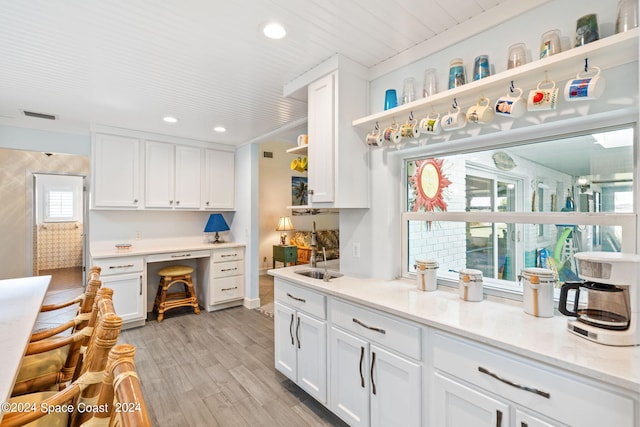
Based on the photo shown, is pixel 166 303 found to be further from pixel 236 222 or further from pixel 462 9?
pixel 462 9

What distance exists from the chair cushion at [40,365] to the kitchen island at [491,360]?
1.52 metres

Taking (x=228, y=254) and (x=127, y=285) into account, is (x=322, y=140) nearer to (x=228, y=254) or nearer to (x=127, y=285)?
(x=228, y=254)

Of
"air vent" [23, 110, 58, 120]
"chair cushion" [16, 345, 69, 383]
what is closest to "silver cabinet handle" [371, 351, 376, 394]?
"chair cushion" [16, 345, 69, 383]

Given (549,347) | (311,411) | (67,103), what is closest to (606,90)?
(549,347)

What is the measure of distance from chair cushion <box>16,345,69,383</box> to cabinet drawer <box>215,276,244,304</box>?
2.57 m

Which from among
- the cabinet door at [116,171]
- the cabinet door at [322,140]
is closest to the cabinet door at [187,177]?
the cabinet door at [116,171]

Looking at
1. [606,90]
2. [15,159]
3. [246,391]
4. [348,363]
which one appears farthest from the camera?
[15,159]

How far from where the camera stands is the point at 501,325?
134cm

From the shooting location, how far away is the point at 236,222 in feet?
15.6

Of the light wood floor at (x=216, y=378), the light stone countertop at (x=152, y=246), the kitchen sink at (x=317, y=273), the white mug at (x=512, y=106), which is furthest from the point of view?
the light stone countertop at (x=152, y=246)

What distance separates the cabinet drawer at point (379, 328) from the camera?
151 cm

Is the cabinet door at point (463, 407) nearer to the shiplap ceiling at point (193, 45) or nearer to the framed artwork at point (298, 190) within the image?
the shiplap ceiling at point (193, 45)

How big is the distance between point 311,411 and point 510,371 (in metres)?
1.47

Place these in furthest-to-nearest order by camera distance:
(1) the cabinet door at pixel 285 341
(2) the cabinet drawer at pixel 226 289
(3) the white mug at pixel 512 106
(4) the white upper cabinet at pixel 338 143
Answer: (2) the cabinet drawer at pixel 226 289, (1) the cabinet door at pixel 285 341, (4) the white upper cabinet at pixel 338 143, (3) the white mug at pixel 512 106
